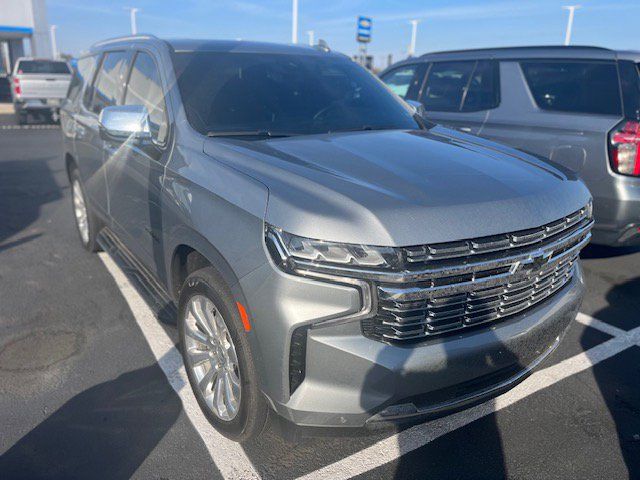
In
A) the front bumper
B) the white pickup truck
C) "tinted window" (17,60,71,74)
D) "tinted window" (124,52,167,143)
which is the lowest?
the white pickup truck

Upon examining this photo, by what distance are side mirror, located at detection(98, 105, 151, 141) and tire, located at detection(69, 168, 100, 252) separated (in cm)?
198

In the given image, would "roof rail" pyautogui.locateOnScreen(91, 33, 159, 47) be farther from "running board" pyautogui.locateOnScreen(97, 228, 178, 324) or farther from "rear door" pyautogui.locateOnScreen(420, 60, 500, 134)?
"rear door" pyautogui.locateOnScreen(420, 60, 500, 134)

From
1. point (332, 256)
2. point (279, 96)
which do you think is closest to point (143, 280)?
point (279, 96)

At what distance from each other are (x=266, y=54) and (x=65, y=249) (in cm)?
315

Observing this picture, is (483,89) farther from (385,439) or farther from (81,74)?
(385,439)

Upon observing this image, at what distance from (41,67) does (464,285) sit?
18.4 m

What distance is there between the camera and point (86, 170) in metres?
4.75

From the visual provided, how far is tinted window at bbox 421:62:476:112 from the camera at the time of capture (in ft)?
20.0

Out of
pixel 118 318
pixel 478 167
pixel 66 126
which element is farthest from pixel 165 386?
pixel 66 126

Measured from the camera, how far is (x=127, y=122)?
3057 millimetres

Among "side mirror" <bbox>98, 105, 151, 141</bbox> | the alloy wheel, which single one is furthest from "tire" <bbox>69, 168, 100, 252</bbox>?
the alloy wheel

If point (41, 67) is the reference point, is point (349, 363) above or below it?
above

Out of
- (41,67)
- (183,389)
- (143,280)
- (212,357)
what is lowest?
(41,67)

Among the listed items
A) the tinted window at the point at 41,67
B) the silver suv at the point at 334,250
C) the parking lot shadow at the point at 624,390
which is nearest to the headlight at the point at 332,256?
the silver suv at the point at 334,250
